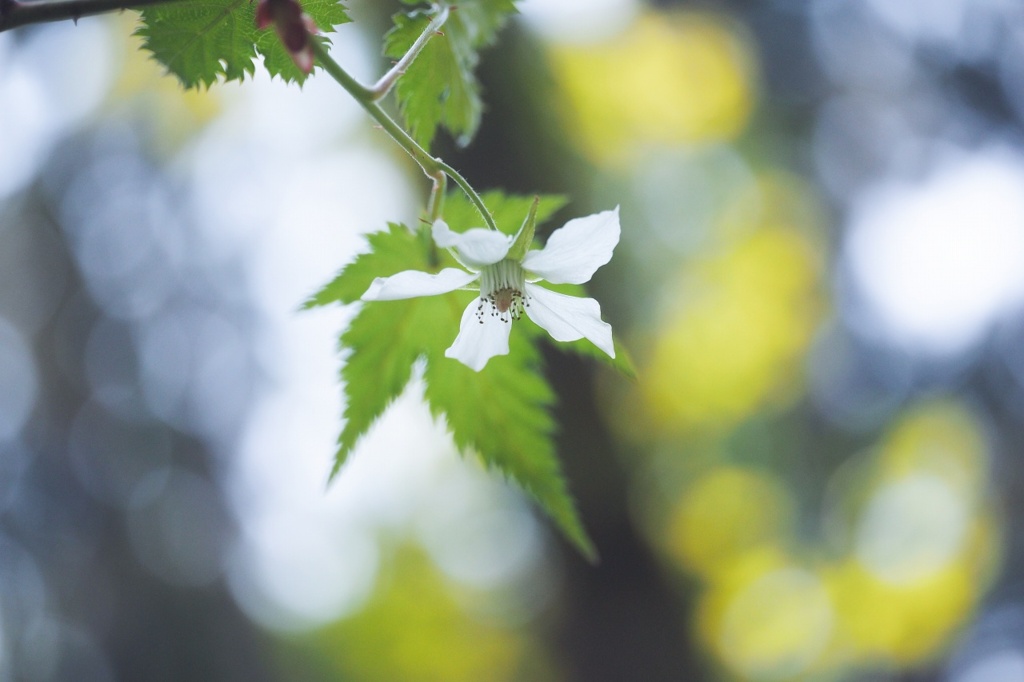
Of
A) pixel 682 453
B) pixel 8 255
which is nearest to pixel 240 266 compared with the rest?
pixel 8 255

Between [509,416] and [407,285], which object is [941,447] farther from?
[407,285]

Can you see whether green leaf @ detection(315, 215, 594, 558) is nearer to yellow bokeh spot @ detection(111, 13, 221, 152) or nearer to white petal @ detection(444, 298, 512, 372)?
white petal @ detection(444, 298, 512, 372)

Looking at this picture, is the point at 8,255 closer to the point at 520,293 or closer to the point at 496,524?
the point at 496,524

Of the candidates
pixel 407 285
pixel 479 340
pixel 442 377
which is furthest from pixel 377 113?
pixel 442 377

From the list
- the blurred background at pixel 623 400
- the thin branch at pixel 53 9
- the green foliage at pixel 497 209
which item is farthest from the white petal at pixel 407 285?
the blurred background at pixel 623 400

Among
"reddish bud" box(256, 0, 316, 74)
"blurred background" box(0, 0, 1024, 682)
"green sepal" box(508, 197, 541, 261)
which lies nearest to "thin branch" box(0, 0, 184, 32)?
"reddish bud" box(256, 0, 316, 74)
